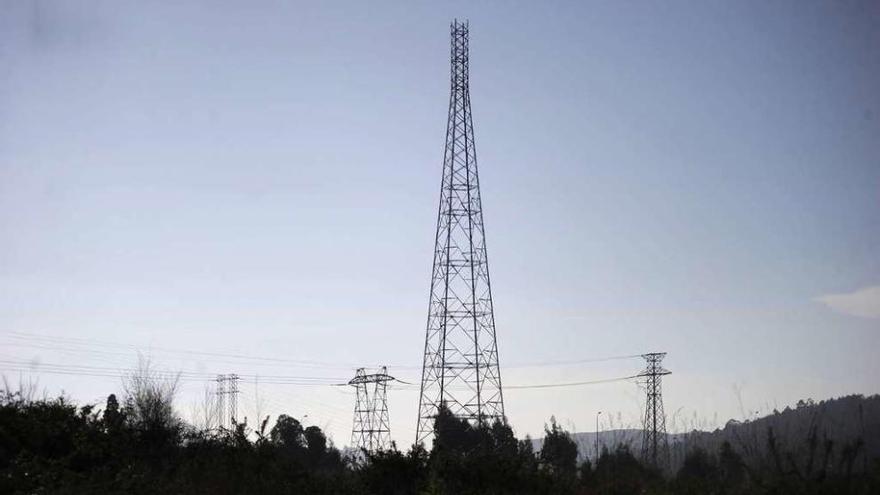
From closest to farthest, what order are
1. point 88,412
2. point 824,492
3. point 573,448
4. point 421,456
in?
point 824,492, point 421,456, point 88,412, point 573,448

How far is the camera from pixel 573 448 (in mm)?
26953

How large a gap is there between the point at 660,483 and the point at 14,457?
1591 centimetres

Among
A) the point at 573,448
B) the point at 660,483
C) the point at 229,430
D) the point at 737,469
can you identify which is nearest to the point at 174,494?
the point at 229,430

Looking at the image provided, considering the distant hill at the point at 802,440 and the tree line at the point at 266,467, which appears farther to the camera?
the tree line at the point at 266,467

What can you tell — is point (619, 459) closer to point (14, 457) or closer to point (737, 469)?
point (737, 469)

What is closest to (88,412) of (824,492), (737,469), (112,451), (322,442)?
(112,451)

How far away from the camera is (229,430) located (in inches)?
888

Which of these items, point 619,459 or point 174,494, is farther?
point 619,459

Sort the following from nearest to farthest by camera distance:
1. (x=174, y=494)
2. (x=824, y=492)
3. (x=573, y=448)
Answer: (x=824, y=492)
(x=174, y=494)
(x=573, y=448)

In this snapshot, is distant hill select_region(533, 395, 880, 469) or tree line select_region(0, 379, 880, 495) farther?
tree line select_region(0, 379, 880, 495)

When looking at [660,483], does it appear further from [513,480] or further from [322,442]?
[322,442]

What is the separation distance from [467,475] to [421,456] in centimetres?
197

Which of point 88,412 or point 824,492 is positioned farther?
point 88,412

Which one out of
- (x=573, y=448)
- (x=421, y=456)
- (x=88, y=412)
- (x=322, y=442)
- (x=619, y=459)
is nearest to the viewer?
(x=421, y=456)
